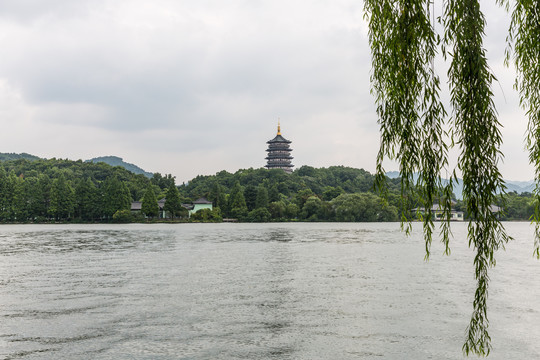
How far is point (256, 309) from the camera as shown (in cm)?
1157

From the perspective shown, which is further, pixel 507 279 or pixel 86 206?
pixel 86 206

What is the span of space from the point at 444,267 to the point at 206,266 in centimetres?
1035

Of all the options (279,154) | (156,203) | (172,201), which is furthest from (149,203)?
(279,154)

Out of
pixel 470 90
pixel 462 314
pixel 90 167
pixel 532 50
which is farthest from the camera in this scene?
pixel 90 167

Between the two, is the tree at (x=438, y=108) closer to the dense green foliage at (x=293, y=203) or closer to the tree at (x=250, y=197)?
the dense green foliage at (x=293, y=203)

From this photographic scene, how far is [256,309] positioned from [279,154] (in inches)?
4884

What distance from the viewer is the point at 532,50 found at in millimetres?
5848

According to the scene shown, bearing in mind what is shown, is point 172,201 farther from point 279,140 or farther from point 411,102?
point 411,102

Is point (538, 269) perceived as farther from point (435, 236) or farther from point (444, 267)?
point (435, 236)

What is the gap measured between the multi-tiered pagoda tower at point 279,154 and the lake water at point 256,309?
371 feet

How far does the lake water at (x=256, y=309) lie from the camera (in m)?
8.48

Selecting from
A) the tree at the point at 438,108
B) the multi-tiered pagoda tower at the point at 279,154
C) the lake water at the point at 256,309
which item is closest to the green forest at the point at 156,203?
the multi-tiered pagoda tower at the point at 279,154

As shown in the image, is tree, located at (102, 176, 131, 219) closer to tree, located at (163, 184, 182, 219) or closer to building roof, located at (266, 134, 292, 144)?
tree, located at (163, 184, 182, 219)

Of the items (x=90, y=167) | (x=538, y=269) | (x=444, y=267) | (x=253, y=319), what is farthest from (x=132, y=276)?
(x=90, y=167)
